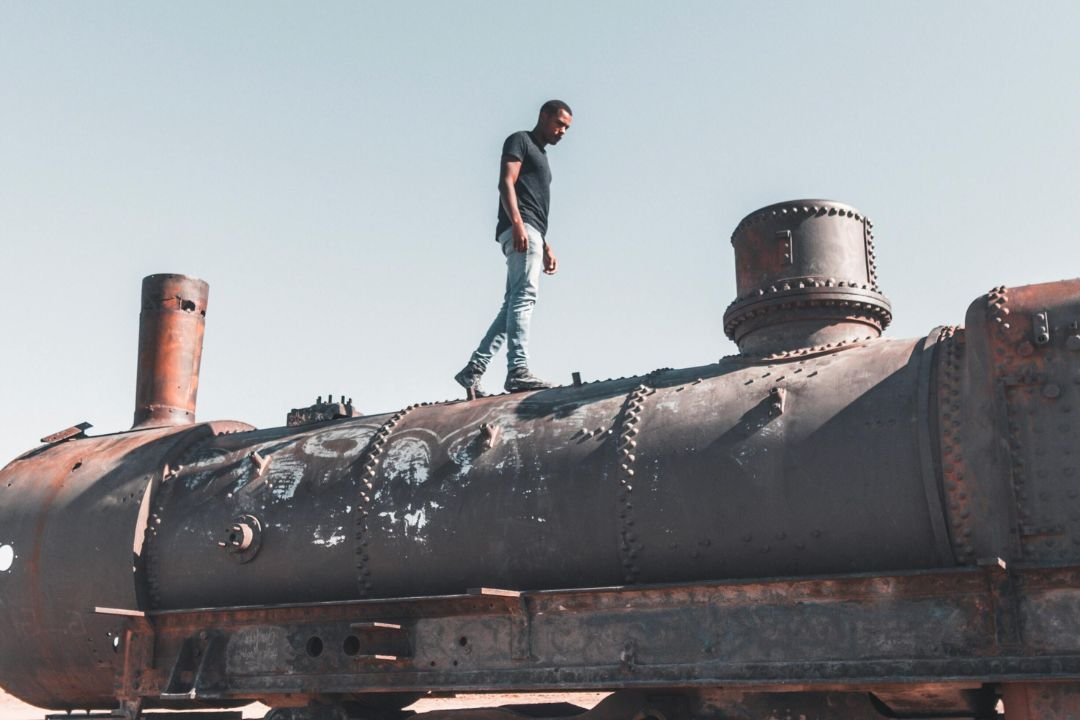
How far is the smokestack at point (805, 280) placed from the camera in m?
7.53

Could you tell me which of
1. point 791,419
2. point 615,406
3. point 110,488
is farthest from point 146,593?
point 791,419

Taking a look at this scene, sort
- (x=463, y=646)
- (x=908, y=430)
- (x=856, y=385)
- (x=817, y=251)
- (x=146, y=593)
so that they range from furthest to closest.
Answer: (x=146, y=593)
(x=817, y=251)
(x=463, y=646)
(x=856, y=385)
(x=908, y=430)

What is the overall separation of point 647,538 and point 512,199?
3.44m

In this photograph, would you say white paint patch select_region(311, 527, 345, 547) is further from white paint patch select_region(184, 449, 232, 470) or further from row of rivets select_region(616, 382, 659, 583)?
row of rivets select_region(616, 382, 659, 583)

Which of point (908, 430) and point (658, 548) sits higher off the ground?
point (908, 430)

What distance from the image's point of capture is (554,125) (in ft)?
31.6

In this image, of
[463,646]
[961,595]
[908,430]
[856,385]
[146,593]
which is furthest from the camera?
[146,593]

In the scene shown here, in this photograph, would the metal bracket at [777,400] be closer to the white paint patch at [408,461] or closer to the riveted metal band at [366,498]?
the white paint patch at [408,461]

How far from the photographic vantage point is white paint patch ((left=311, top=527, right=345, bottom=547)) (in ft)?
25.6

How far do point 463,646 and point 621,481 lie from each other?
1458mm

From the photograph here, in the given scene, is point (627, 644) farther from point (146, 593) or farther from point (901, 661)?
point (146, 593)

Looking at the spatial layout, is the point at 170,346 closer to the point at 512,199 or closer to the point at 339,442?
the point at 339,442

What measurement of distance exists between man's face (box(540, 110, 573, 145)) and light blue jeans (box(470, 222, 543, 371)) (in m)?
0.90

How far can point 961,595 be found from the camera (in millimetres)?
5637
